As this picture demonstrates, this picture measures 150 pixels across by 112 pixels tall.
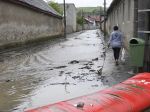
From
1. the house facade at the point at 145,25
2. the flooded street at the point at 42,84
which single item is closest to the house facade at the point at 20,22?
the flooded street at the point at 42,84

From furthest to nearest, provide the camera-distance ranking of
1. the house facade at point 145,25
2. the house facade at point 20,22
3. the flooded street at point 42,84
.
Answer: the house facade at point 20,22
the house facade at point 145,25
the flooded street at point 42,84

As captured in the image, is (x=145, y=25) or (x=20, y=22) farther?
(x=20, y=22)

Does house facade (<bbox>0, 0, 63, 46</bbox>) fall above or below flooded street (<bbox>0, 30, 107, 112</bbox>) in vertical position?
above

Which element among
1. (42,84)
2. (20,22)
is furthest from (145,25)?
(20,22)

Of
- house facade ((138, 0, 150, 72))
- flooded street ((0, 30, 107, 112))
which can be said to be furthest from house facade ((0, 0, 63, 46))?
house facade ((138, 0, 150, 72))

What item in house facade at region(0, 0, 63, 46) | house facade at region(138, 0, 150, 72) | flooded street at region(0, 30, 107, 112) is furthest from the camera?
house facade at region(0, 0, 63, 46)

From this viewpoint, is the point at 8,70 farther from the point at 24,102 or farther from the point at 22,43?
the point at 22,43

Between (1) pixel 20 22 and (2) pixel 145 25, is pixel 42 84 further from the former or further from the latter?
(1) pixel 20 22

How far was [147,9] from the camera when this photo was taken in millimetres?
11180

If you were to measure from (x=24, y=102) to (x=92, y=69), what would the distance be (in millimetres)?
5189

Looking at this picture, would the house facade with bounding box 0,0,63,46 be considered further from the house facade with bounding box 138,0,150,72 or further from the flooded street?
the house facade with bounding box 138,0,150,72

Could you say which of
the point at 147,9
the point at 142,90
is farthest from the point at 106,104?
the point at 147,9

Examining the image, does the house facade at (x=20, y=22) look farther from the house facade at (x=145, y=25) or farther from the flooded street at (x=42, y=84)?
the house facade at (x=145, y=25)

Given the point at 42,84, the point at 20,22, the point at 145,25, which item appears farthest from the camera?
the point at 20,22
